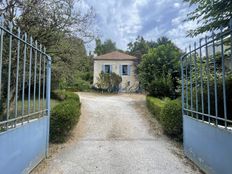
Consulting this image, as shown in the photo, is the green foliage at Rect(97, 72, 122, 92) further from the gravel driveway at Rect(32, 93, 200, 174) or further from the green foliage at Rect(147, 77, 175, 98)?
the gravel driveway at Rect(32, 93, 200, 174)

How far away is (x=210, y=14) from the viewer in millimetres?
6211

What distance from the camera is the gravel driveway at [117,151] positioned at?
5.02m

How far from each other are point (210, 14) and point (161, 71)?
10.2m

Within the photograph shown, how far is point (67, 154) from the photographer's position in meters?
6.19

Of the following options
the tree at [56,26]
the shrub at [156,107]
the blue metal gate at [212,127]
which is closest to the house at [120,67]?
the shrub at [156,107]

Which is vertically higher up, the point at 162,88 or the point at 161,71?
the point at 161,71

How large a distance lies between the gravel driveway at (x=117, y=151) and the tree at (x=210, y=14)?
359 centimetres

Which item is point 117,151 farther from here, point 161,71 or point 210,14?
point 161,71

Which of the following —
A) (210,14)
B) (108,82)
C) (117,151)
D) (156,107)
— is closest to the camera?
(210,14)

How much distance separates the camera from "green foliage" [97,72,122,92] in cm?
2422

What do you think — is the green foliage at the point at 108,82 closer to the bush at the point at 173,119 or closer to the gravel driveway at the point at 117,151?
the gravel driveway at the point at 117,151

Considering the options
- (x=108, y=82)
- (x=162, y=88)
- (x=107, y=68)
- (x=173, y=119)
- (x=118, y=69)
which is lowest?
(x=173, y=119)


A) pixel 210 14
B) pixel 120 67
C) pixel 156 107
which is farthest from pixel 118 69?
pixel 210 14

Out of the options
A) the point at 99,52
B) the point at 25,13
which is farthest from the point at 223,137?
the point at 99,52
